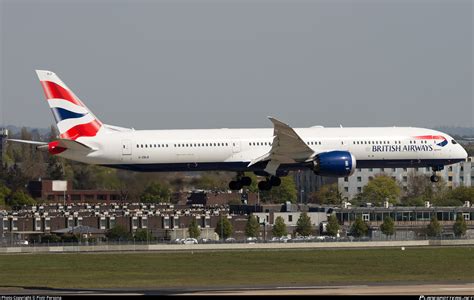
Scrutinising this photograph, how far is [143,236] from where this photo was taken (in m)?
136

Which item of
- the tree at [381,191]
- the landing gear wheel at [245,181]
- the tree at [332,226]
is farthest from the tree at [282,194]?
the landing gear wheel at [245,181]

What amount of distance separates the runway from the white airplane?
20.0 meters

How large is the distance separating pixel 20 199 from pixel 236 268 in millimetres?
75655

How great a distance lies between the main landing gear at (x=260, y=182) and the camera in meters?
99.6

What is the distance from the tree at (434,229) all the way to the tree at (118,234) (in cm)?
3481

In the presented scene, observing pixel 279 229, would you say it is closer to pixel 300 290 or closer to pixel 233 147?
pixel 233 147

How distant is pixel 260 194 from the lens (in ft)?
605

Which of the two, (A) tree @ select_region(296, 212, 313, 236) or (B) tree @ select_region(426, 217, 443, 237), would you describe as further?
(A) tree @ select_region(296, 212, 313, 236)

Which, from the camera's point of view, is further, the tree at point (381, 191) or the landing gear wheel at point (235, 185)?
the tree at point (381, 191)

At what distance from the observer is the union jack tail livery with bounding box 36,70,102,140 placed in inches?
3819

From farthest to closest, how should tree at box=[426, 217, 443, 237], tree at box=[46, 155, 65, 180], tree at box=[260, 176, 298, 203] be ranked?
tree at box=[260, 176, 298, 203]
tree at box=[46, 155, 65, 180]
tree at box=[426, 217, 443, 237]

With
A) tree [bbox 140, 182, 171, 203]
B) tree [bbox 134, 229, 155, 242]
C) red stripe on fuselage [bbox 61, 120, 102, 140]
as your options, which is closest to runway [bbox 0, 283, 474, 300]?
red stripe on fuselage [bbox 61, 120, 102, 140]

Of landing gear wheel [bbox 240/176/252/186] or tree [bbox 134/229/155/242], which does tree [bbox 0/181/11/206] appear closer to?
tree [bbox 134/229/155/242]

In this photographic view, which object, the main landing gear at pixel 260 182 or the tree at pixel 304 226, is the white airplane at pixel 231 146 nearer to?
the main landing gear at pixel 260 182
